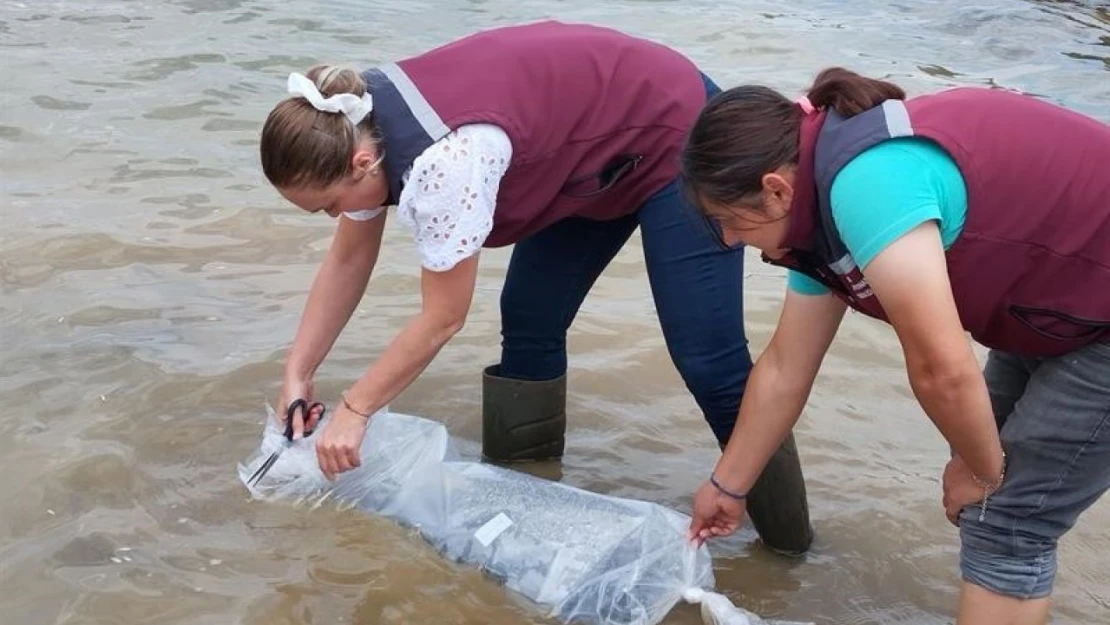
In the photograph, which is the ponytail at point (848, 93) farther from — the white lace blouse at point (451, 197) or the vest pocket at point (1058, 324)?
the white lace blouse at point (451, 197)

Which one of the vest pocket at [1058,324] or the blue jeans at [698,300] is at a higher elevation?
the vest pocket at [1058,324]

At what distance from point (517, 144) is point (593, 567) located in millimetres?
1004

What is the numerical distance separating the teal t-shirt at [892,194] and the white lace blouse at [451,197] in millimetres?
779

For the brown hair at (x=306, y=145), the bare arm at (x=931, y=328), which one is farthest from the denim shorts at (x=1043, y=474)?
the brown hair at (x=306, y=145)

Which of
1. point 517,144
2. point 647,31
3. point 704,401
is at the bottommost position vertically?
point 647,31

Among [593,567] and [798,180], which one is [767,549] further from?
[798,180]

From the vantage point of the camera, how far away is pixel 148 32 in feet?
28.8

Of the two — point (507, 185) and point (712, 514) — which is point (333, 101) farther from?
point (712, 514)

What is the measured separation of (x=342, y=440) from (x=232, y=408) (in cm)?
122

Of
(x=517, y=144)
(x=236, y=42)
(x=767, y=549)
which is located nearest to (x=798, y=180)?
(x=517, y=144)

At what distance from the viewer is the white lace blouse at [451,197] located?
2602mm

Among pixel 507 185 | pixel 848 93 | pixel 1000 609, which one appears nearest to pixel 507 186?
pixel 507 185

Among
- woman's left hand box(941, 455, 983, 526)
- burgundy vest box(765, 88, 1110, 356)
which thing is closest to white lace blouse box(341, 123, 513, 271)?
burgundy vest box(765, 88, 1110, 356)

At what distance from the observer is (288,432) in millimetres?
3297
